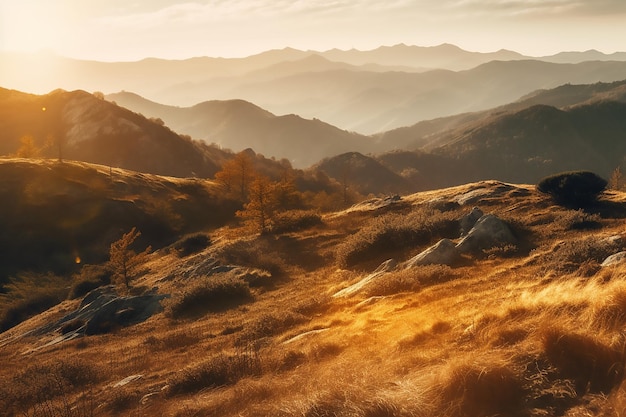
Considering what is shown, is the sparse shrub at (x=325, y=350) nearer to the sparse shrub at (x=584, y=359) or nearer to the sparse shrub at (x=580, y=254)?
the sparse shrub at (x=584, y=359)

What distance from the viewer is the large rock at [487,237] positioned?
18256mm

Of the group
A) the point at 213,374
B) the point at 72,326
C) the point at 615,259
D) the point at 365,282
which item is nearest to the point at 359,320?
the point at 213,374

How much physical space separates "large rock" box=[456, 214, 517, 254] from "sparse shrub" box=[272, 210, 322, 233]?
19857mm

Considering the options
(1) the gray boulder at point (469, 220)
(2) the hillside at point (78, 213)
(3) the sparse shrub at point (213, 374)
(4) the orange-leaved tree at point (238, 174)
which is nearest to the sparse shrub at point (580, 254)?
(1) the gray boulder at point (469, 220)

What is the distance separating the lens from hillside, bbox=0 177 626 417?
5676 millimetres

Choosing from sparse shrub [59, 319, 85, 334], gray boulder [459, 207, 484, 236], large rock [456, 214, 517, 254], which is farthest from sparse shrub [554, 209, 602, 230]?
sparse shrub [59, 319, 85, 334]

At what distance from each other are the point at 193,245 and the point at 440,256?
28606 millimetres

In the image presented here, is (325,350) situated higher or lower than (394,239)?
higher

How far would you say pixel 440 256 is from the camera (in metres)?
17.0

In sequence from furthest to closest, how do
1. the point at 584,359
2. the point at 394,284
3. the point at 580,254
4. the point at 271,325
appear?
the point at 394,284
the point at 580,254
the point at 271,325
the point at 584,359

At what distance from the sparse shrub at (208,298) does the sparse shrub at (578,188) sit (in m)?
21.3

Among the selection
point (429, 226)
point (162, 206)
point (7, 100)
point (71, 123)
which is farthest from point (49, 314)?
point (7, 100)

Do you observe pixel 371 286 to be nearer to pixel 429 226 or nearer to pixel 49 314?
pixel 429 226

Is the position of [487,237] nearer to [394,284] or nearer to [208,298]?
[394,284]
